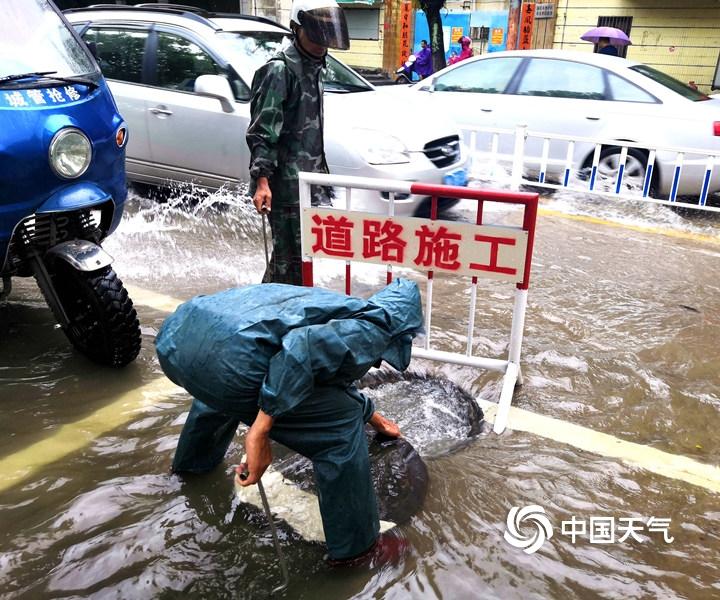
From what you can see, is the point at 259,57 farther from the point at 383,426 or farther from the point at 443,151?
the point at 383,426

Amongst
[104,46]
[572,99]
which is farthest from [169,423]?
[572,99]

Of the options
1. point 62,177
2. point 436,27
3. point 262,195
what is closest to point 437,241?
point 262,195

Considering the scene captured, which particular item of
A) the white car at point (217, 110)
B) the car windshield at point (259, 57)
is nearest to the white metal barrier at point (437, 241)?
the white car at point (217, 110)

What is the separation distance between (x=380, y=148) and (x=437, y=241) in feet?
7.70

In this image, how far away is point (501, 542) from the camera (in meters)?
2.36

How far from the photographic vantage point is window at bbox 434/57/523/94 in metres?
7.68

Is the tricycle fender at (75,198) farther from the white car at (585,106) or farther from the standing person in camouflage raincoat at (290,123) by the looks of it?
the white car at (585,106)

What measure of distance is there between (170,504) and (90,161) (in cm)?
170

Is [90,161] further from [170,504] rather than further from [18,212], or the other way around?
[170,504]

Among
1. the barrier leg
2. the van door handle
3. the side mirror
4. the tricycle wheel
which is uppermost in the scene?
the side mirror

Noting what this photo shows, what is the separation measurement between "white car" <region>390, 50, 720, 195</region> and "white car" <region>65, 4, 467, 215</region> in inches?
25.2

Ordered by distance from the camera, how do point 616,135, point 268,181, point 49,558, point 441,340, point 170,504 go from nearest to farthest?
point 49,558
point 170,504
point 268,181
point 441,340
point 616,135

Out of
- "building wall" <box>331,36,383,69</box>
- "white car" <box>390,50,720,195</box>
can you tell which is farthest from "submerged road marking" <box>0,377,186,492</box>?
"building wall" <box>331,36,383,69</box>

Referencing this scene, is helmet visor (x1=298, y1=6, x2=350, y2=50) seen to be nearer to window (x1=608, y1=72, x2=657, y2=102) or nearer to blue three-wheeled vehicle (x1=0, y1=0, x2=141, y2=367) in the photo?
blue three-wheeled vehicle (x1=0, y1=0, x2=141, y2=367)
